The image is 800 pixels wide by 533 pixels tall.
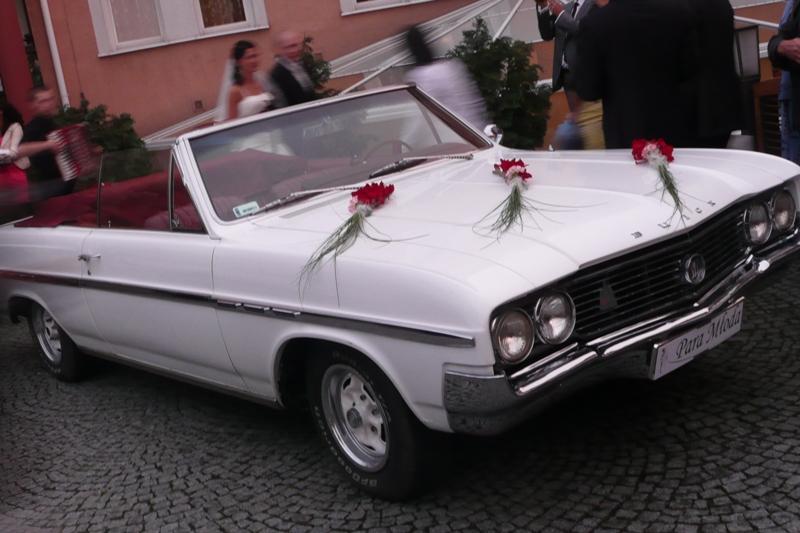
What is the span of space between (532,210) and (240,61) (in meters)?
4.12

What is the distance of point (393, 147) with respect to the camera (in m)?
5.53

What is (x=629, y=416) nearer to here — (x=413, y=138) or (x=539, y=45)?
(x=413, y=138)

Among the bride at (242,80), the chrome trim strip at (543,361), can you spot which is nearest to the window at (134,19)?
the bride at (242,80)

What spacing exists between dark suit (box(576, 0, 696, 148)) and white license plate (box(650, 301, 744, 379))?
80.2 inches

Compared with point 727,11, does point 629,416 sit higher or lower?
lower

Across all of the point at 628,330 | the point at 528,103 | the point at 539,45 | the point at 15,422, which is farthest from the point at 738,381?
the point at 539,45

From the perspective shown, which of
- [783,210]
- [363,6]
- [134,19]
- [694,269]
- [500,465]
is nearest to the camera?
[694,269]

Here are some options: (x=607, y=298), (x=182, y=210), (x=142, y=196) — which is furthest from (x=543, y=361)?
(x=142, y=196)

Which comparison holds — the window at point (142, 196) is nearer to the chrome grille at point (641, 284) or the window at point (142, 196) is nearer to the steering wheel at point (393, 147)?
the steering wheel at point (393, 147)

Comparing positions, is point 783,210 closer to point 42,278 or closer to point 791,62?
point 791,62

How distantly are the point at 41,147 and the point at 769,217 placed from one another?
6348 mm

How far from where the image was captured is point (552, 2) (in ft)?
27.2

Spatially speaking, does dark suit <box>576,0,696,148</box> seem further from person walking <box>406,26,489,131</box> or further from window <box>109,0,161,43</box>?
window <box>109,0,161,43</box>

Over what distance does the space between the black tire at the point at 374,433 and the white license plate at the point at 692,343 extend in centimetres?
92
